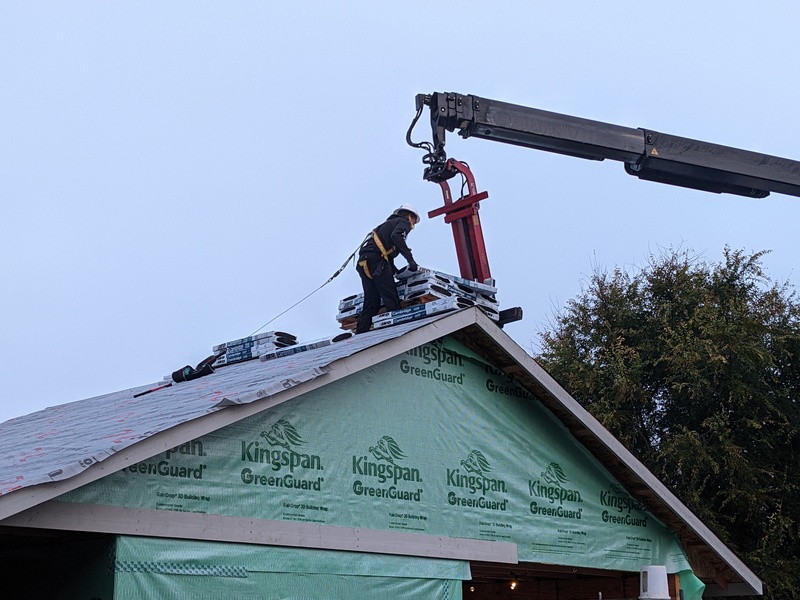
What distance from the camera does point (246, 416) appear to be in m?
9.98

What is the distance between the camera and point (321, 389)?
11.2 metres

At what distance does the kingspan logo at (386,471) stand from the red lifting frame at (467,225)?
4.08 meters

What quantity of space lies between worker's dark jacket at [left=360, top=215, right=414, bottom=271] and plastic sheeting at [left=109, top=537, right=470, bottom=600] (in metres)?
4.63

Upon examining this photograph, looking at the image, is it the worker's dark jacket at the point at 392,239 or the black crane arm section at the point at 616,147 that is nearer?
the worker's dark jacket at the point at 392,239

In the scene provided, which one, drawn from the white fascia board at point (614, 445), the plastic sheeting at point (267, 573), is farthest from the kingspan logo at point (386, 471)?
the white fascia board at point (614, 445)

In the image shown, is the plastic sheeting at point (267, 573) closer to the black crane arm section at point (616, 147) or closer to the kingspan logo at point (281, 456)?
the kingspan logo at point (281, 456)

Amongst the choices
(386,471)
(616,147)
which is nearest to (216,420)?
(386,471)

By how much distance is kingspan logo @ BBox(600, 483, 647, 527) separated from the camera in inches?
548

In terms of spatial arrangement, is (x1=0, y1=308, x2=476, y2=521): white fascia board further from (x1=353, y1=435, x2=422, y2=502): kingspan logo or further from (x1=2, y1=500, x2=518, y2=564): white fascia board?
(x1=353, y1=435, x2=422, y2=502): kingspan logo

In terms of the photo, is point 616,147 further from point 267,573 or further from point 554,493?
point 267,573

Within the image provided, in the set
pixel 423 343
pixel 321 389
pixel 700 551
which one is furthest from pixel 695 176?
pixel 321 389

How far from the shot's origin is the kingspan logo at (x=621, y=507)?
45.7ft

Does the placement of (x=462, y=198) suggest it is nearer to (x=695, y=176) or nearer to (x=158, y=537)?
(x=695, y=176)

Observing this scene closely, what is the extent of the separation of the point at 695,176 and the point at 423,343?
7566mm
